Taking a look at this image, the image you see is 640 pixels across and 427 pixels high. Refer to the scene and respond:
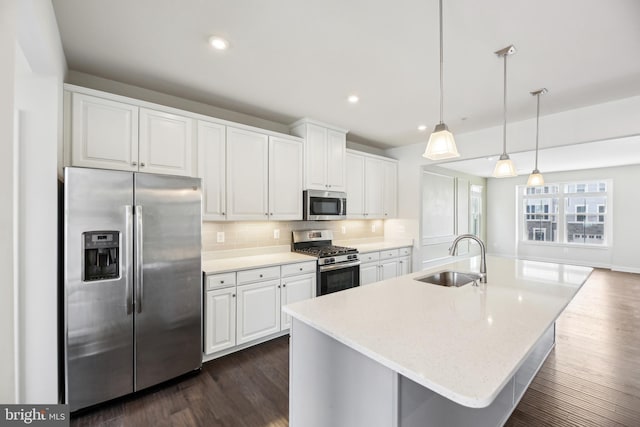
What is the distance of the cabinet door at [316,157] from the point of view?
3.63 meters

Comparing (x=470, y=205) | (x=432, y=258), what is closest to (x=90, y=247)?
(x=432, y=258)

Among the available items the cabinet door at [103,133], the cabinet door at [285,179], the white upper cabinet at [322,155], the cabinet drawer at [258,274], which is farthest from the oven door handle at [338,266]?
the cabinet door at [103,133]

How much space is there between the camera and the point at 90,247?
1958 mm

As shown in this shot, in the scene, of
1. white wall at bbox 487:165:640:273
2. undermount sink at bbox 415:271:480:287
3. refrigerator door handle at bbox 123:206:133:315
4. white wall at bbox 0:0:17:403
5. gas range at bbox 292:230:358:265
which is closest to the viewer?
white wall at bbox 0:0:17:403

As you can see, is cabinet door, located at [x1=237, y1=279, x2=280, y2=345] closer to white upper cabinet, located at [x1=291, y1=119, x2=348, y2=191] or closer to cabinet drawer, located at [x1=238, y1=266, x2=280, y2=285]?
cabinet drawer, located at [x1=238, y1=266, x2=280, y2=285]

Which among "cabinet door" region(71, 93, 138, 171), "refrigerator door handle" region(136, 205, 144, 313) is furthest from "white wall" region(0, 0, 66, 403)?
"refrigerator door handle" region(136, 205, 144, 313)

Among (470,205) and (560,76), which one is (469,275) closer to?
(560,76)

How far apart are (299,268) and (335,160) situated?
1.61 meters

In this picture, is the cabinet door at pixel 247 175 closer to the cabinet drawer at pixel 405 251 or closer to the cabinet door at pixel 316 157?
the cabinet door at pixel 316 157

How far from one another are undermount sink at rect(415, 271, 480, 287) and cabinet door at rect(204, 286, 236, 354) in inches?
70.3

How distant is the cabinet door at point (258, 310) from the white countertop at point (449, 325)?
1.31 metres

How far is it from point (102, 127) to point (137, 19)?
0.94 meters

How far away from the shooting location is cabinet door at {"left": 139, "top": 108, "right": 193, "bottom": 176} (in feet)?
8.16

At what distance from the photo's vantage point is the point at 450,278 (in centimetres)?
250
